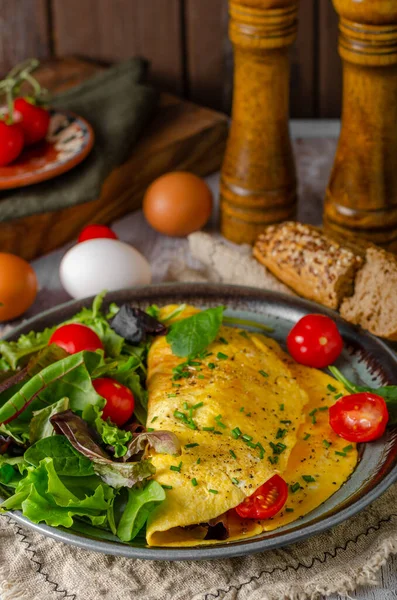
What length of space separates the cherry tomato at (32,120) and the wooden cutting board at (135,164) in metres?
0.25

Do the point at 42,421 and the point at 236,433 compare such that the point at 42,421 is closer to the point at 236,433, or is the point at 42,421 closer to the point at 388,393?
the point at 236,433

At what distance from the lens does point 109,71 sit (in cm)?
301

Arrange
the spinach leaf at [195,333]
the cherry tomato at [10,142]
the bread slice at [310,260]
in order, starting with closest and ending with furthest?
the spinach leaf at [195,333] → the bread slice at [310,260] → the cherry tomato at [10,142]

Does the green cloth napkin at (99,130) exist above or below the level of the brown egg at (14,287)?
above

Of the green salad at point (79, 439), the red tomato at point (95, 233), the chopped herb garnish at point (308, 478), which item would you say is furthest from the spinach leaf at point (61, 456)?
the red tomato at point (95, 233)

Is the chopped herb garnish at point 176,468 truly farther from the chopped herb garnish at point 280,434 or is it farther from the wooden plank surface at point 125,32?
the wooden plank surface at point 125,32

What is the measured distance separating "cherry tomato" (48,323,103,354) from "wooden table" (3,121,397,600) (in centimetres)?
51

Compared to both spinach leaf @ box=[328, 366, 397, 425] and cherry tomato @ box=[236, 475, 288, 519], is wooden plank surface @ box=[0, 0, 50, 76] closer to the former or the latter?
spinach leaf @ box=[328, 366, 397, 425]

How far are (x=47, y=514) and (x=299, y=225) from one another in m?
1.16

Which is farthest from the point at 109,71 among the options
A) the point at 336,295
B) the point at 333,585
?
the point at 333,585

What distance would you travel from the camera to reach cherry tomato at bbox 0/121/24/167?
238 cm

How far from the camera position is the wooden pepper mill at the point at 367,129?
202 centimetres

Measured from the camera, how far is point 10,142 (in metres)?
2.39

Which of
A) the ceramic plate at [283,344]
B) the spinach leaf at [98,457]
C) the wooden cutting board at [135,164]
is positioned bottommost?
the wooden cutting board at [135,164]
